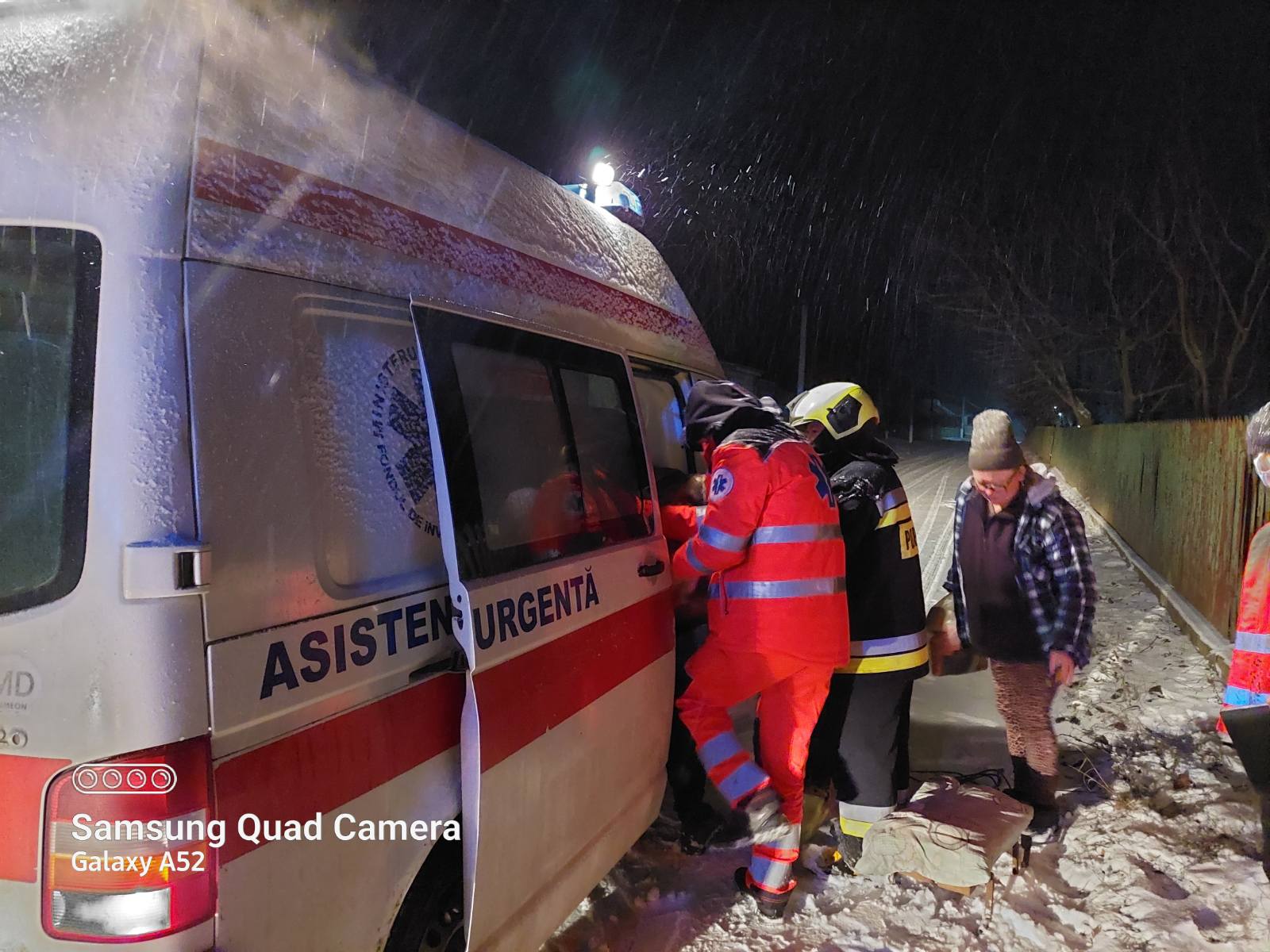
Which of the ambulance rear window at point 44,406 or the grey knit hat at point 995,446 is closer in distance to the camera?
the ambulance rear window at point 44,406

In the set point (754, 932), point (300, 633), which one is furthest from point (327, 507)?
point (754, 932)

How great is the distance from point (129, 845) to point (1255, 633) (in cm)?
294

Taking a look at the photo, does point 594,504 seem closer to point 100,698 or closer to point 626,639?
point 626,639

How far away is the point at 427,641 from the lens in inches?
73.2

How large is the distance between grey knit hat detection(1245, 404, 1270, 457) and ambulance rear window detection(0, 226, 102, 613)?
3.02 metres

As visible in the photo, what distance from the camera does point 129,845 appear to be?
4.41 ft

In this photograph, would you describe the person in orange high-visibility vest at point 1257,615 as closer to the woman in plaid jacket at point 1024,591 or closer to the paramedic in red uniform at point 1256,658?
the paramedic in red uniform at point 1256,658

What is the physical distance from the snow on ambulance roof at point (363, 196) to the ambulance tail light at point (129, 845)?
2.91ft

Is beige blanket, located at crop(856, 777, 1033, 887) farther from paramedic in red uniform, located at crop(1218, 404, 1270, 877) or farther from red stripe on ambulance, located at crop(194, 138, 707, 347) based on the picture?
red stripe on ambulance, located at crop(194, 138, 707, 347)

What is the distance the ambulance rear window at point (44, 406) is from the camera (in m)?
1.38

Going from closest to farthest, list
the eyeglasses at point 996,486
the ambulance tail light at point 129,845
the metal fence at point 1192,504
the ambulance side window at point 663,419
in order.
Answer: the ambulance tail light at point 129,845 < the eyeglasses at point 996,486 < the ambulance side window at point 663,419 < the metal fence at point 1192,504

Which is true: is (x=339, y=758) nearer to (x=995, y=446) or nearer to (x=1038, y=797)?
(x=995, y=446)

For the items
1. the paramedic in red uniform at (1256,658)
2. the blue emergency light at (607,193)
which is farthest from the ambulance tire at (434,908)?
the blue emergency light at (607,193)

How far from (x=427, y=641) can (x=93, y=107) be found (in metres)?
1.22
